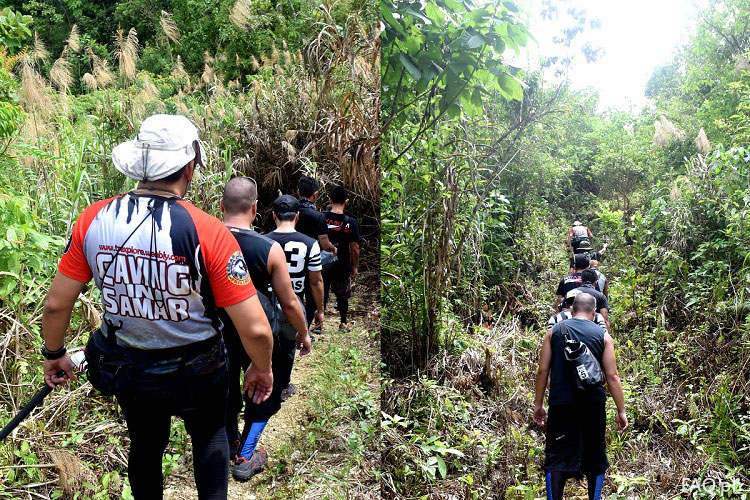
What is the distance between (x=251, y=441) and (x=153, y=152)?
1.41 m

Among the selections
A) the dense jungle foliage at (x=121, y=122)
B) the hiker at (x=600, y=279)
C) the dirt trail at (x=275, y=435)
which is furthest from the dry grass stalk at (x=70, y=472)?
the hiker at (x=600, y=279)

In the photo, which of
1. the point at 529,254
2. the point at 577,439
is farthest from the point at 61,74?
the point at 577,439

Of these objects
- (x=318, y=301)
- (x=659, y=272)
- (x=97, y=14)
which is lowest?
(x=318, y=301)

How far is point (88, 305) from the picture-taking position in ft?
7.66

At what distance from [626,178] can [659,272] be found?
0.55m

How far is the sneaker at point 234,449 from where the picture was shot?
7.74 ft

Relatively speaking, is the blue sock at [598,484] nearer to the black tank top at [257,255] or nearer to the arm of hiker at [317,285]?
the arm of hiker at [317,285]

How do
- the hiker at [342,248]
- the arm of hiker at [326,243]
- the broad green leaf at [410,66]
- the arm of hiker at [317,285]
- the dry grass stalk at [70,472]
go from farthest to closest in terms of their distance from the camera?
the arm of hiker at [326,243]
the hiker at [342,248]
the arm of hiker at [317,285]
the dry grass stalk at [70,472]
the broad green leaf at [410,66]

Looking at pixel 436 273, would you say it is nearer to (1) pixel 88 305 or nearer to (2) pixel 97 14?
(1) pixel 88 305

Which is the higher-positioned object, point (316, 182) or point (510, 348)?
point (316, 182)

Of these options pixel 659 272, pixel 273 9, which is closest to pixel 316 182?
pixel 273 9

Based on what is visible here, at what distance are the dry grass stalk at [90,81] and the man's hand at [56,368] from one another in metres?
2.04

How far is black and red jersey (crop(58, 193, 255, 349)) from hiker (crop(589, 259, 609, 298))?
2.24 metres

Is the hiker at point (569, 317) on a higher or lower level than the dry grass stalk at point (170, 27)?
lower
